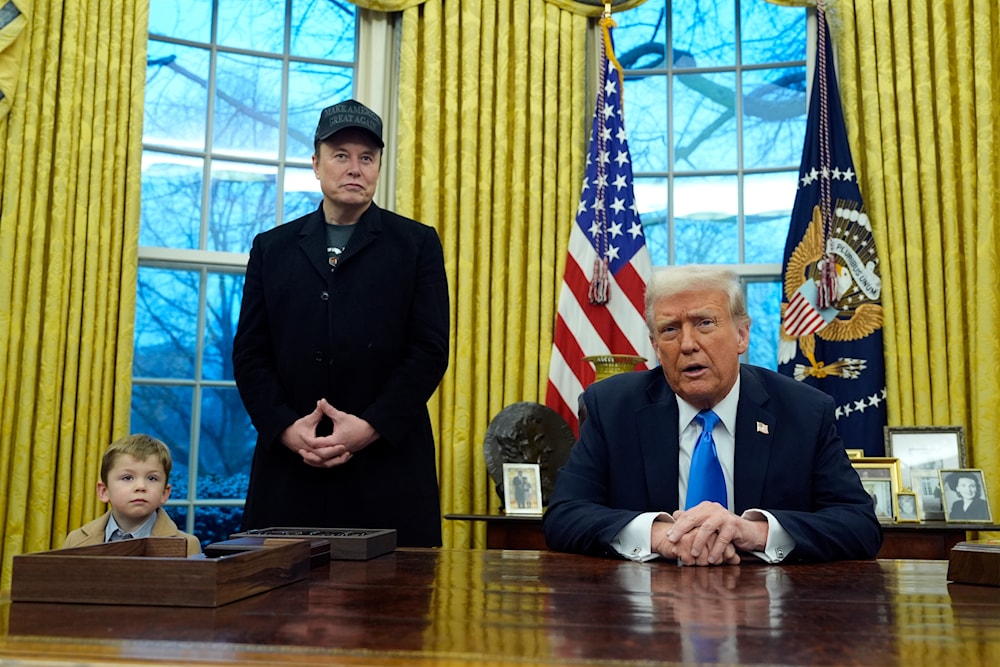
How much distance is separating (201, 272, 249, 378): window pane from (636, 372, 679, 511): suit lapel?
2737 millimetres

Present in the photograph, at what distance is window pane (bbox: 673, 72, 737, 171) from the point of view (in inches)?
179

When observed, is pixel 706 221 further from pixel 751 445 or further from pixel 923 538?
pixel 751 445

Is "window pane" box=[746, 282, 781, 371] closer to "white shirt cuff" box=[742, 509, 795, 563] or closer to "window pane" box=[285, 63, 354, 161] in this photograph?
"window pane" box=[285, 63, 354, 161]

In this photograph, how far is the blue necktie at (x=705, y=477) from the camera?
6.31ft

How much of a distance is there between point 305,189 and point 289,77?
532 mm

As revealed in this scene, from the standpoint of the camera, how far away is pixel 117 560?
1022mm

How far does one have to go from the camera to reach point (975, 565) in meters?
1.32

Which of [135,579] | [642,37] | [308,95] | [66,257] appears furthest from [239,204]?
[135,579]

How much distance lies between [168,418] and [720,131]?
2.78 metres

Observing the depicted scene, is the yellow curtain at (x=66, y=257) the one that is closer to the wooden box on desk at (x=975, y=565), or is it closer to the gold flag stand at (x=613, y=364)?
→ the gold flag stand at (x=613, y=364)

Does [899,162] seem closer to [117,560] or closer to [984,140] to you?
[984,140]

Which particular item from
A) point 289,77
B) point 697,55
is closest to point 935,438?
point 697,55

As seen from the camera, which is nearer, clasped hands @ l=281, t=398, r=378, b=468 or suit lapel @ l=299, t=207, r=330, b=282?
clasped hands @ l=281, t=398, r=378, b=468

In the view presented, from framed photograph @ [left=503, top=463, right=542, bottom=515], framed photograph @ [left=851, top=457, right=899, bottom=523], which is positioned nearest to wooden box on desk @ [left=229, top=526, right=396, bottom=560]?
framed photograph @ [left=503, top=463, right=542, bottom=515]
